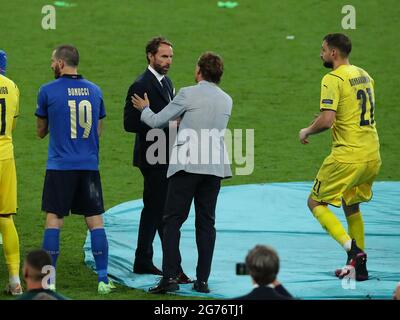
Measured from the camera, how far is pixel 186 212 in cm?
747

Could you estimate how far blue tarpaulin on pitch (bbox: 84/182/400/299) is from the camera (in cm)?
758

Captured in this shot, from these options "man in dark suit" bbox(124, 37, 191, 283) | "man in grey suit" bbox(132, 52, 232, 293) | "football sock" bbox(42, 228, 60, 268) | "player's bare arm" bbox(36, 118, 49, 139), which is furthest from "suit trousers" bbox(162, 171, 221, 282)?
"player's bare arm" bbox(36, 118, 49, 139)

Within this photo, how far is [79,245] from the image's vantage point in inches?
350

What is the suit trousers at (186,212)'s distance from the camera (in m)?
7.39

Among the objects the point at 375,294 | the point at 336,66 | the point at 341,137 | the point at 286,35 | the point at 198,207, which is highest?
the point at 286,35

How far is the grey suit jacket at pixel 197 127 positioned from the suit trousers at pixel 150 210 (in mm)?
529

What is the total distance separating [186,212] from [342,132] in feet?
4.84

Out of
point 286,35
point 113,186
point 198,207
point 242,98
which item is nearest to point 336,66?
point 198,207

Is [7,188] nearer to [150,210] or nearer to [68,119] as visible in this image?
[68,119]

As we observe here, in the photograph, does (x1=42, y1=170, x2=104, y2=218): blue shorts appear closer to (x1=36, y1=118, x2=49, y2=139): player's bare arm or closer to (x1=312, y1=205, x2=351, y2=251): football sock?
(x1=36, y1=118, x2=49, y2=139): player's bare arm

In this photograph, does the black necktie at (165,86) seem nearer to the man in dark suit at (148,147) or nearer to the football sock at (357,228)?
the man in dark suit at (148,147)

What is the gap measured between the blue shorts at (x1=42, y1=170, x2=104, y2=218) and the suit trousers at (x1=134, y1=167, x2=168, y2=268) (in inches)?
24.2
